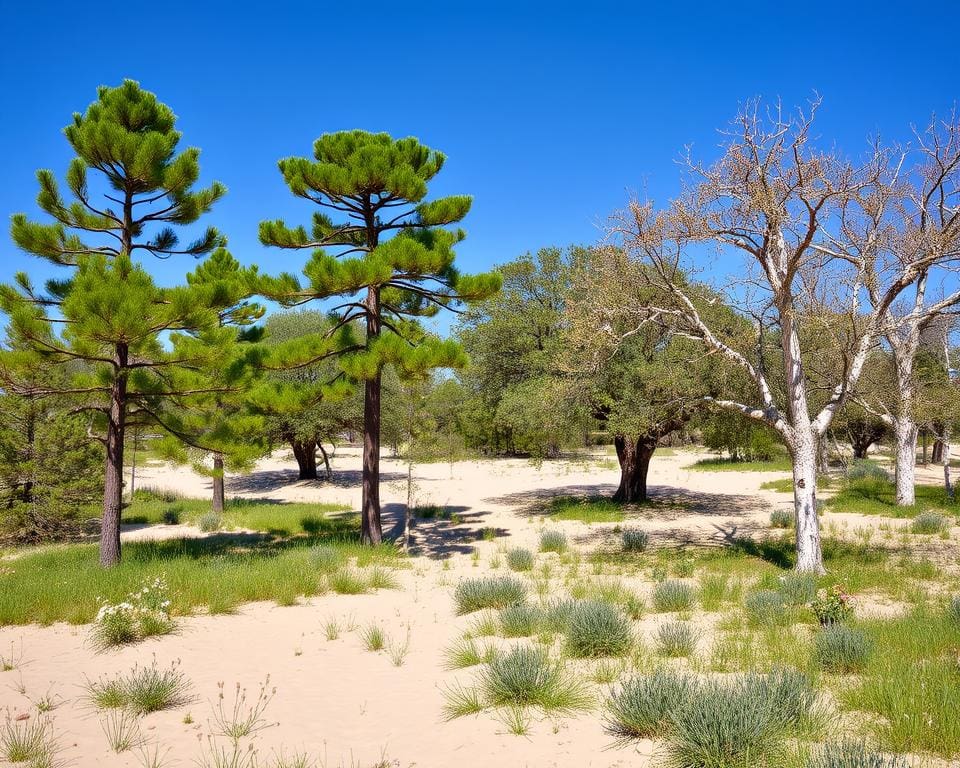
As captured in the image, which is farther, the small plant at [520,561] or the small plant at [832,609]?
the small plant at [520,561]

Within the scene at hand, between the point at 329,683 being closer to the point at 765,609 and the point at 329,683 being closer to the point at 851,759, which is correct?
the point at 851,759

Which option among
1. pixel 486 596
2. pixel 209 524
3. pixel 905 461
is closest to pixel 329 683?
pixel 486 596

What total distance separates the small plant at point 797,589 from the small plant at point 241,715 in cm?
626

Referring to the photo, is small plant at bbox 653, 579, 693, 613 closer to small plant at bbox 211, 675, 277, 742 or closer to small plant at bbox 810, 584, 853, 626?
small plant at bbox 810, 584, 853, 626

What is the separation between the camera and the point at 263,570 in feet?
34.4

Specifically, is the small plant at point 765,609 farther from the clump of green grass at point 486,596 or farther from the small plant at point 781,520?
the small plant at point 781,520

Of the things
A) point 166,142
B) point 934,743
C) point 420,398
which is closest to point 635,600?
point 934,743

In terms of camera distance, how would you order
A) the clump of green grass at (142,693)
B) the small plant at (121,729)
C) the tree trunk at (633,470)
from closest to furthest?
the small plant at (121,729), the clump of green grass at (142,693), the tree trunk at (633,470)

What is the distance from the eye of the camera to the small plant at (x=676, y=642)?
20.5 ft

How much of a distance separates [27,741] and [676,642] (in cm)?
571

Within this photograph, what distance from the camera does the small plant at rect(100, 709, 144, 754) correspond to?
15.6 feet

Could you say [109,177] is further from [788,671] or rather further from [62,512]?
[788,671]

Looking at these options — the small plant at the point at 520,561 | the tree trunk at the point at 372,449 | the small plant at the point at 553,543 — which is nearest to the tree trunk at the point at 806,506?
the small plant at the point at 520,561

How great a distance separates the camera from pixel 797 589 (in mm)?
8188
